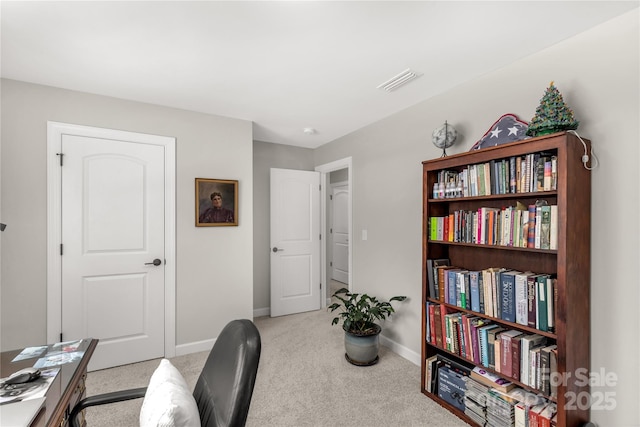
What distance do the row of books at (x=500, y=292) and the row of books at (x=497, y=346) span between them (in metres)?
0.10

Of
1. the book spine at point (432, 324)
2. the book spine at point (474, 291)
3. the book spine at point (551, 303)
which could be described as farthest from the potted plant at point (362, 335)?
the book spine at point (551, 303)

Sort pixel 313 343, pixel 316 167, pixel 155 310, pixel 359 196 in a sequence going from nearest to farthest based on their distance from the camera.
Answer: pixel 155 310, pixel 313 343, pixel 359 196, pixel 316 167

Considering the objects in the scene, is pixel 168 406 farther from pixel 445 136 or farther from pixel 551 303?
pixel 445 136

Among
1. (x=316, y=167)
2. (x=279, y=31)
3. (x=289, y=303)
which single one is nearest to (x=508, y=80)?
(x=279, y=31)

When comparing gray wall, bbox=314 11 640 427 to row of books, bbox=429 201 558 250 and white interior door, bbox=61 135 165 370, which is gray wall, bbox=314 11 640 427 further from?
white interior door, bbox=61 135 165 370

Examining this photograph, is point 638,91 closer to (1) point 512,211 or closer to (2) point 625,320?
(1) point 512,211

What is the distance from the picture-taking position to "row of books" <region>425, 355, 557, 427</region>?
5.51ft

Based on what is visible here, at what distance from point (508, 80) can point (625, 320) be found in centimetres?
159

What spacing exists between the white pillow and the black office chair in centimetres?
9

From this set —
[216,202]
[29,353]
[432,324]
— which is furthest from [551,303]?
[216,202]

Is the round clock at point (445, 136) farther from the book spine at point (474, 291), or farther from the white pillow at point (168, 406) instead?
the white pillow at point (168, 406)

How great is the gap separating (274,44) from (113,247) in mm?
2259

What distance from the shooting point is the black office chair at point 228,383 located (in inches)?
35.4

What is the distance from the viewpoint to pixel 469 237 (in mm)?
2059
